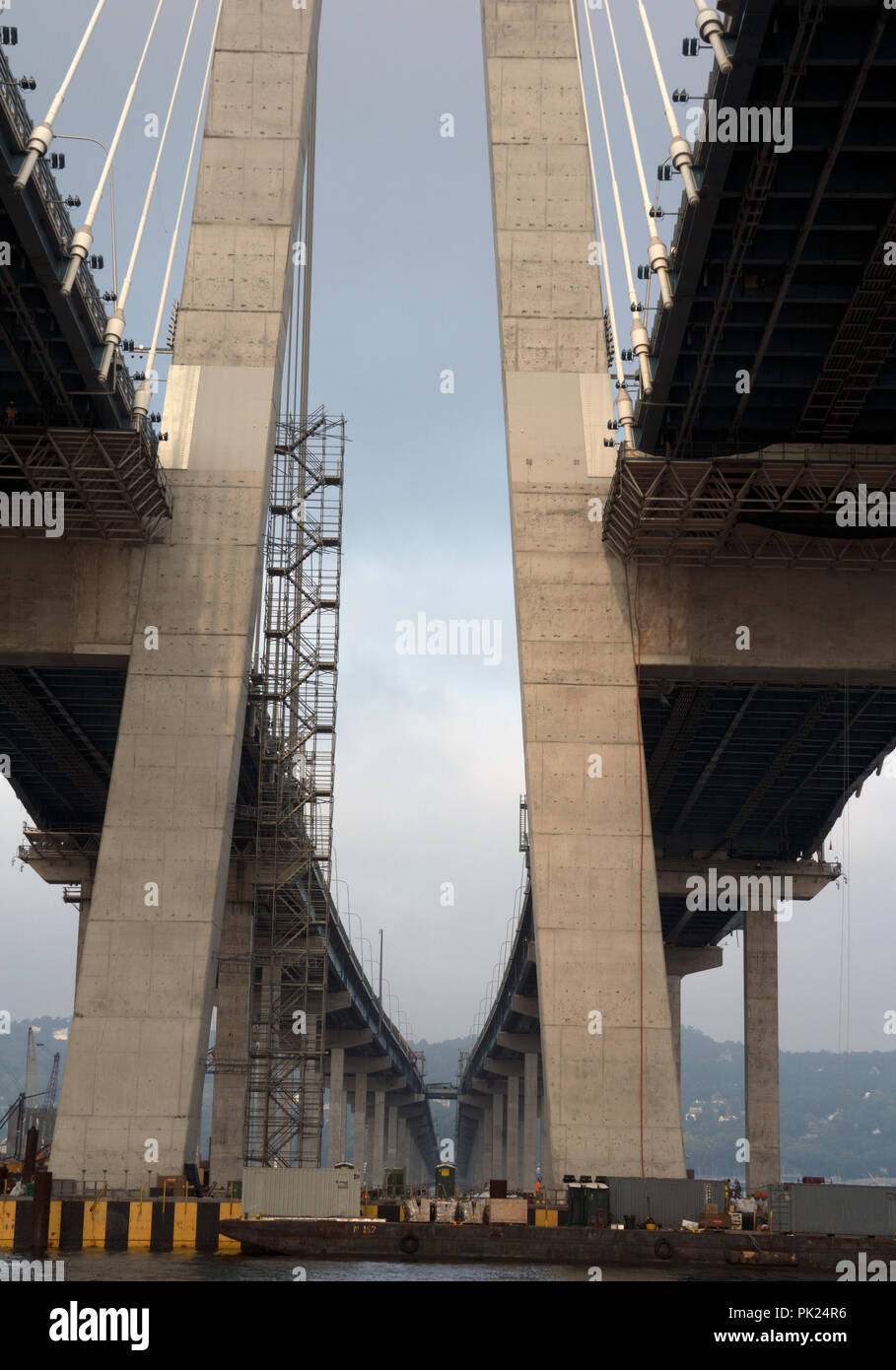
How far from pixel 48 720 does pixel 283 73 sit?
25142 mm

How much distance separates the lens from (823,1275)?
38.4 meters

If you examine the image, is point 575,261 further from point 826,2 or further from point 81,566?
point 826,2

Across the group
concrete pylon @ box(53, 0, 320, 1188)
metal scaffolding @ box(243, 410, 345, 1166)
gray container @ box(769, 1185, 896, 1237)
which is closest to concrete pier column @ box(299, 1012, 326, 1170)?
metal scaffolding @ box(243, 410, 345, 1166)

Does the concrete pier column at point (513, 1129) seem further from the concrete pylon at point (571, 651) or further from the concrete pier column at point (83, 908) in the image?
the concrete pylon at point (571, 651)

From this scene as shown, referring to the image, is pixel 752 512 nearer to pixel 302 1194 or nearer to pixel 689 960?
pixel 302 1194

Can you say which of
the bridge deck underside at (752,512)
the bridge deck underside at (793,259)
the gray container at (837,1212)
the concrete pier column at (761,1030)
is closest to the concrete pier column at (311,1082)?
the concrete pier column at (761,1030)

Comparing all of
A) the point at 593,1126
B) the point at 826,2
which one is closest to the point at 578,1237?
the point at 593,1126

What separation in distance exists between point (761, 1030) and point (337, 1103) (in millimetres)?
38598

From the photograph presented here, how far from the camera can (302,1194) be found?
1679 inches

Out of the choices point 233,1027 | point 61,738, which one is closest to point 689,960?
point 233,1027

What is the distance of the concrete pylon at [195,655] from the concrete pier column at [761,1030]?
144ft

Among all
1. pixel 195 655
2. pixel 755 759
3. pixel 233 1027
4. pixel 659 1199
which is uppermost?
pixel 755 759

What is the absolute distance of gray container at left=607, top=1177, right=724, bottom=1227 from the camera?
137 ft

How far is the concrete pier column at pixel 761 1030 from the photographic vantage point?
8356cm
